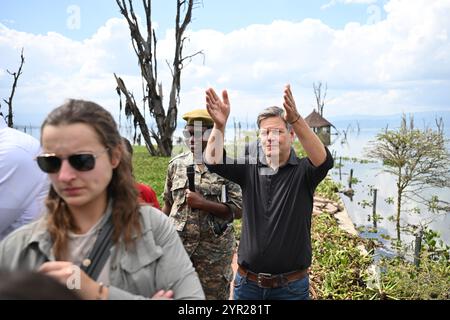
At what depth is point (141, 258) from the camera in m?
1.31

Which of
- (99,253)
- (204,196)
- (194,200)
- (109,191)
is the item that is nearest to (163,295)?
(99,253)

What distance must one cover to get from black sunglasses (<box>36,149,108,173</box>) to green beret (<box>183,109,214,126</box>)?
1.55 m

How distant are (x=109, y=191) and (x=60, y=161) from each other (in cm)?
21

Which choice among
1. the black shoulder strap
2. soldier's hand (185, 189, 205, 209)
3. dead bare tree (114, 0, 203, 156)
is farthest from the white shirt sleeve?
dead bare tree (114, 0, 203, 156)

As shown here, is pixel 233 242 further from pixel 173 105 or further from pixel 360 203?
pixel 173 105

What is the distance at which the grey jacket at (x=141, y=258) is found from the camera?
126cm

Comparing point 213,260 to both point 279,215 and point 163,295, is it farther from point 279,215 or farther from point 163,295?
point 163,295

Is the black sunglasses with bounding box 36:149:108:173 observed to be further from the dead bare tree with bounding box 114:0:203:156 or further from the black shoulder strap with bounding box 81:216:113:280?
the dead bare tree with bounding box 114:0:203:156

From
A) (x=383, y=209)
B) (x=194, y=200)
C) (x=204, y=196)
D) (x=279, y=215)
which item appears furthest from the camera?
(x=383, y=209)

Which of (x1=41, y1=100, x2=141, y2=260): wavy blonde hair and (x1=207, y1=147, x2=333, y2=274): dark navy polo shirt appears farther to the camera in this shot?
(x1=207, y1=147, x2=333, y2=274): dark navy polo shirt

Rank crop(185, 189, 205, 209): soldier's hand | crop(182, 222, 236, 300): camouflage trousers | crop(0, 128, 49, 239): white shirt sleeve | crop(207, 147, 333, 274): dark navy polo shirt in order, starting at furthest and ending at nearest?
1. crop(182, 222, 236, 300): camouflage trousers
2. crop(185, 189, 205, 209): soldier's hand
3. crop(207, 147, 333, 274): dark navy polo shirt
4. crop(0, 128, 49, 239): white shirt sleeve

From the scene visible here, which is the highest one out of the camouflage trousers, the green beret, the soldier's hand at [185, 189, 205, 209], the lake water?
the green beret

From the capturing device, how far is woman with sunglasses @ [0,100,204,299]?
4.14 ft
